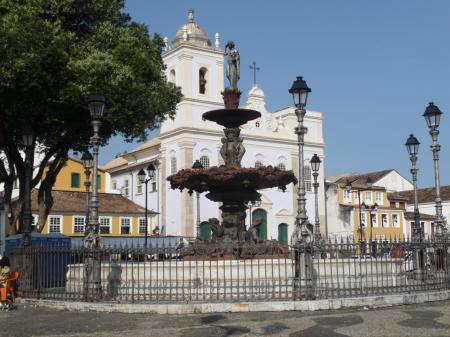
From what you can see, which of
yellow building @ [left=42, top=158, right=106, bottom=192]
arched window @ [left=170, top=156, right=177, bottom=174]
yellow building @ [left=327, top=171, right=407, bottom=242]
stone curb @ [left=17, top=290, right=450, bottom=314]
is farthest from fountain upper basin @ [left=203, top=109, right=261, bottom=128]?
yellow building @ [left=327, top=171, right=407, bottom=242]

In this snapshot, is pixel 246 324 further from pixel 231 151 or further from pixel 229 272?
pixel 231 151

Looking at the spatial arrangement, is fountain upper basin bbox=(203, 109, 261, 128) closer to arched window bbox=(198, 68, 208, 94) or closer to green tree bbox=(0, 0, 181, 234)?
green tree bbox=(0, 0, 181, 234)

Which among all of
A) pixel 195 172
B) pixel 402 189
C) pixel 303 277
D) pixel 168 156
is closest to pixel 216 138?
pixel 168 156

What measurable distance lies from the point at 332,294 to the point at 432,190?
5777 cm

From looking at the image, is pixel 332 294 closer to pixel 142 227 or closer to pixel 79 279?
pixel 79 279

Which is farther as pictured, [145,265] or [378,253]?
[378,253]

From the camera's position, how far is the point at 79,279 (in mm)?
14648

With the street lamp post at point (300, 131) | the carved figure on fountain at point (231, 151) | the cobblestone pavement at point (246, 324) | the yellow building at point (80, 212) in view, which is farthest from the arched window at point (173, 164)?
the cobblestone pavement at point (246, 324)

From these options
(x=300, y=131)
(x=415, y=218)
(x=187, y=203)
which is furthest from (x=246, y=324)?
(x=187, y=203)

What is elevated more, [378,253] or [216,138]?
[216,138]

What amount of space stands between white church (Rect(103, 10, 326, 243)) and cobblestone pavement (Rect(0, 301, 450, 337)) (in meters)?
35.3

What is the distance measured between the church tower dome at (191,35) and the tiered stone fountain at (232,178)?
34.1 m

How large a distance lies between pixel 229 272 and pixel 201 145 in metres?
36.5

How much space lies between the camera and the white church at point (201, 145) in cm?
4884
